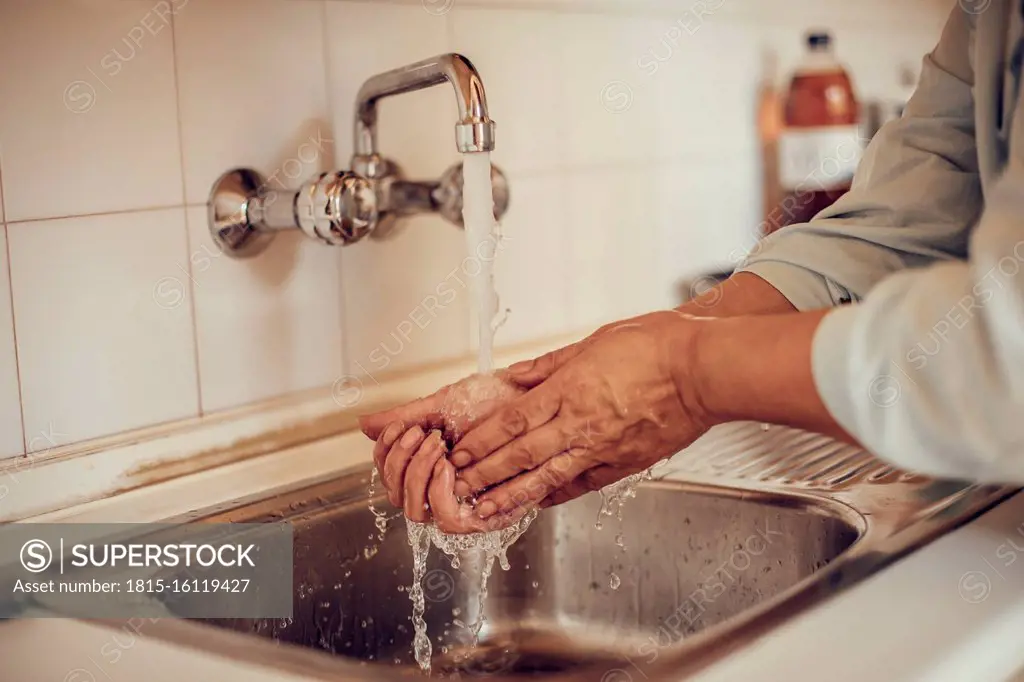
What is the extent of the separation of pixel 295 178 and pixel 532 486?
1.34ft

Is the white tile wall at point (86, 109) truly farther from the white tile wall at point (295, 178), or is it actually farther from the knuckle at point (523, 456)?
the knuckle at point (523, 456)

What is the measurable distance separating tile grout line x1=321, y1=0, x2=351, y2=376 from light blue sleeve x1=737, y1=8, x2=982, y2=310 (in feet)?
1.22

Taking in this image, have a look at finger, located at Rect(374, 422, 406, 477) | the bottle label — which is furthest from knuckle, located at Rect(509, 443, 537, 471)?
the bottle label

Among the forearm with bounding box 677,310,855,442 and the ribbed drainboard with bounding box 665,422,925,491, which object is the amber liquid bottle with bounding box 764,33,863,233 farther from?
the forearm with bounding box 677,310,855,442

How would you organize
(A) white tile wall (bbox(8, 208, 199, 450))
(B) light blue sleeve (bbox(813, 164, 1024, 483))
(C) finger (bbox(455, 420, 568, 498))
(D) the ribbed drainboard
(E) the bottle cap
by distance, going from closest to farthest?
(B) light blue sleeve (bbox(813, 164, 1024, 483)) < (C) finger (bbox(455, 420, 568, 498)) < (A) white tile wall (bbox(8, 208, 199, 450)) < (D) the ribbed drainboard < (E) the bottle cap

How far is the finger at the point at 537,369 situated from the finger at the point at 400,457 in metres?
0.08

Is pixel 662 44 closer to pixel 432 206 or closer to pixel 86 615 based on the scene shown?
pixel 432 206

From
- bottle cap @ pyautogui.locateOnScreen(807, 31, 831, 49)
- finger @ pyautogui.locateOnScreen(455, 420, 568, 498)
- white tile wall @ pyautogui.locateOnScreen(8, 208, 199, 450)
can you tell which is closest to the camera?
finger @ pyautogui.locateOnScreen(455, 420, 568, 498)

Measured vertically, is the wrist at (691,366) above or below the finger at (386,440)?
above

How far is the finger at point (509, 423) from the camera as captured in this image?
0.71 metres

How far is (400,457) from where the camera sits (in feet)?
2.54

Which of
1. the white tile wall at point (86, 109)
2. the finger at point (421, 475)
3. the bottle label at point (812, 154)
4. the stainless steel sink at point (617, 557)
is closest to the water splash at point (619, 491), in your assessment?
the stainless steel sink at point (617, 557)

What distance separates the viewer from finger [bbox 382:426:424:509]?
77 centimetres

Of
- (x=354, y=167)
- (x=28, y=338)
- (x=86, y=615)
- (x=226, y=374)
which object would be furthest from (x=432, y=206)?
(x=86, y=615)
